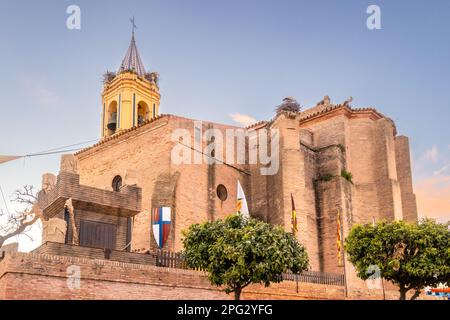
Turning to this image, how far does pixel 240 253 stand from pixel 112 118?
21.5 metres

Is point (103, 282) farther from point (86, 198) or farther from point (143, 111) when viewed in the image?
point (143, 111)

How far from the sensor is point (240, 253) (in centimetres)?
1766

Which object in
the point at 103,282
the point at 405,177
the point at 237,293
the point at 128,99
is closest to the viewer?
the point at 103,282

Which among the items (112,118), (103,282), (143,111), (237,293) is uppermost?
(143,111)

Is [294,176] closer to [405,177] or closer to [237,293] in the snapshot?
[405,177]

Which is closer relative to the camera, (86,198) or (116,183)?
(86,198)

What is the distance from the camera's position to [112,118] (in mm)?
37062

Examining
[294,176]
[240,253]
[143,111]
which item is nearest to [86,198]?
[240,253]

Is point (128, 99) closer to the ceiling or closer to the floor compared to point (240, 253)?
closer to the ceiling

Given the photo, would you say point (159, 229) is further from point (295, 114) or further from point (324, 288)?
point (295, 114)

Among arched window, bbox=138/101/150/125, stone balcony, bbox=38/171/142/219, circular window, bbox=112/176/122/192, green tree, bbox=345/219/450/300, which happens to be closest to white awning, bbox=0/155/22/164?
stone balcony, bbox=38/171/142/219

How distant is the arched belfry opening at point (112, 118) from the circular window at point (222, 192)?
10460 millimetres

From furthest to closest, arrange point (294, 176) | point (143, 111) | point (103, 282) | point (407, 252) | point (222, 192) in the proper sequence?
point (143, 111) → point (222, 192) → point (294, 176) → point (407, 252) → point (103, 282)
